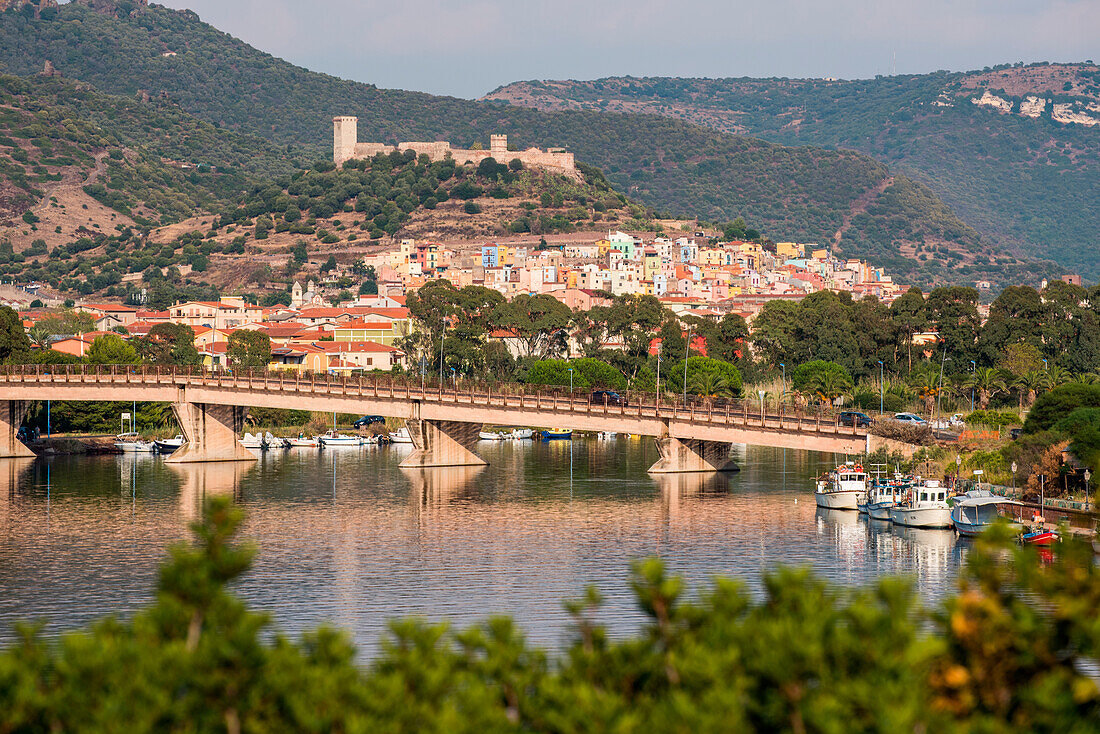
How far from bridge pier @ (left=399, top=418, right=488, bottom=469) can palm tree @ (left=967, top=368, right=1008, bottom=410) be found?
37.9 meters

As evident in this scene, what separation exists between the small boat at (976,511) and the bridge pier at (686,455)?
2114 cm

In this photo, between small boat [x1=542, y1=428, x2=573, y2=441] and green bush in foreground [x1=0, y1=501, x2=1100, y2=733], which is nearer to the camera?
green bush in foreground [x1=0, y1=501, x2=1100, y2=733]

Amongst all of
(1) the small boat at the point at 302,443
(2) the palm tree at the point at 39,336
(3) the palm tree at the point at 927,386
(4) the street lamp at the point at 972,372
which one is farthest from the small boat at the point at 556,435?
(2) the palm tree at the point at 39,336

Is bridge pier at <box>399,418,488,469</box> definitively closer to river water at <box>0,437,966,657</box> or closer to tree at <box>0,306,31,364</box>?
river water at <box>0,437,966,657</box>

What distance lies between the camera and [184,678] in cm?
2169

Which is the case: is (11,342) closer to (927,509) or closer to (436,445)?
(436,445)

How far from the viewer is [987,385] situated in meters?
102

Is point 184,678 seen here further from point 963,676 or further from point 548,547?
point 548,547

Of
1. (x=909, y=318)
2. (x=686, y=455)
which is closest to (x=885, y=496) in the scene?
(x=686, y=455)

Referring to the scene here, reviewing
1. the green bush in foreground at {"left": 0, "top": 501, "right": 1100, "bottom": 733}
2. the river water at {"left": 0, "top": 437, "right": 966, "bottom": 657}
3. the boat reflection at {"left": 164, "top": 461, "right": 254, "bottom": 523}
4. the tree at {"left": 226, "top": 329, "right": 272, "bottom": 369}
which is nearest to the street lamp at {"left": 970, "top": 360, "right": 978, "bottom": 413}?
the river water at {"left": 0, "top": 437, "right": 966, "bottom": 657}

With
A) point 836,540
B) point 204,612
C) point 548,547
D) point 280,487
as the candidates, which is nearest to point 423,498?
point 280,487

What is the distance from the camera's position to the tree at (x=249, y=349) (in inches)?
4968

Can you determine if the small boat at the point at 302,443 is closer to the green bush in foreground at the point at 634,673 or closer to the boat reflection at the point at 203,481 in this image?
the boat reflection at the point at 203,481

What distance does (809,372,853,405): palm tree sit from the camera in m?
107
